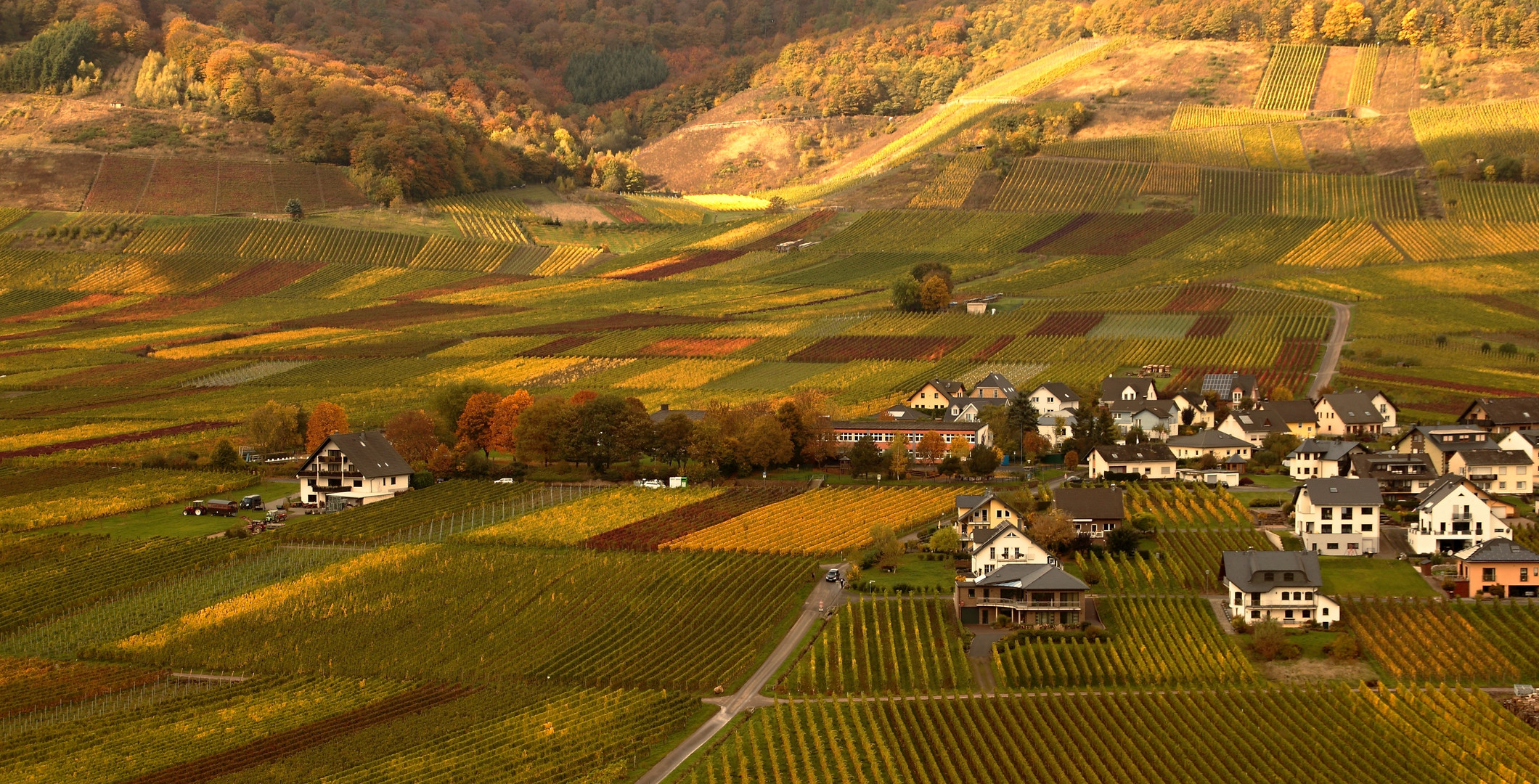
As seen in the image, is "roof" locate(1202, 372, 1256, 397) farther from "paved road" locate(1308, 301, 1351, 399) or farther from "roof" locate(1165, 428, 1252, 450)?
"roof" locate(1165, 428, 1252, 450)

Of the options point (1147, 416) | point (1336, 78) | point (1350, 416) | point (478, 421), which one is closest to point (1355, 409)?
point (1350, 416)

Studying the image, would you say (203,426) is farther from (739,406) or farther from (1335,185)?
(1335,185)

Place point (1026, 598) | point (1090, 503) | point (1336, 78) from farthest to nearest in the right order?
point (1336, 78), point (1090, 503), point (1026, 598)

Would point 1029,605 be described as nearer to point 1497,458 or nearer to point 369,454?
point 1497,458

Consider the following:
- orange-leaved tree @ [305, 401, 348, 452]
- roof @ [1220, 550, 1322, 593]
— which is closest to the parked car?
orange-leaved tree @ [305, 401, 348, 452]

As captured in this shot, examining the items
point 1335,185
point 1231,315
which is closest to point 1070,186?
point 1335,185

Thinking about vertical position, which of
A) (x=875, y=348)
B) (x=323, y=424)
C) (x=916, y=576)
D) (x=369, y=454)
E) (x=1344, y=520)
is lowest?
(x=916, y=576)

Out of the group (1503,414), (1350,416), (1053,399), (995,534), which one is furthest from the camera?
(1053,399)

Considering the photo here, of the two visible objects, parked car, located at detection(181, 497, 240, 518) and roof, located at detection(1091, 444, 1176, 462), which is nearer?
parked car, located at detection(181, 497, 240, 518)
